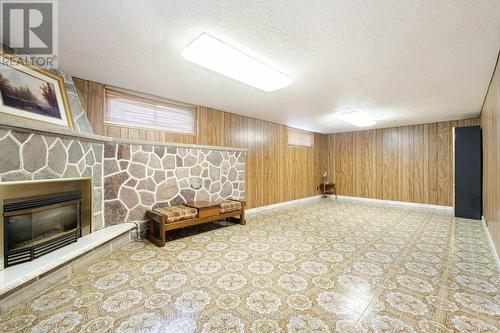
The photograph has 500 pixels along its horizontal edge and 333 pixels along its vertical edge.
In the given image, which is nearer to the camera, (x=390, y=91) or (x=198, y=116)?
(x=390, y=91)

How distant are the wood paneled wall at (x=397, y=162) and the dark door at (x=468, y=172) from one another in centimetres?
83

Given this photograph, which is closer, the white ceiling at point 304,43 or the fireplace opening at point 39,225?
the white ceiling at point 304,43

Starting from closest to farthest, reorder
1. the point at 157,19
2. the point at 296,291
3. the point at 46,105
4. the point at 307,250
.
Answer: the point at 157,19 → the point at 296,291 → the point at 46,105 → the point at 307,250

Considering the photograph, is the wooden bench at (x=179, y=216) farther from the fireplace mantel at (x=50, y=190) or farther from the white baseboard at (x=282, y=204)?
the white baseboard at (x=282, y=204)

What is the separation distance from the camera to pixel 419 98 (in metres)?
3.46

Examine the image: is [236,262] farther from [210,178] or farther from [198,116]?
[198,116]

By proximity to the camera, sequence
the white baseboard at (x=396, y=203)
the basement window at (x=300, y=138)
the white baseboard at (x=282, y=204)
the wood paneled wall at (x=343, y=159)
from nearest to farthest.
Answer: the wood paneled wall at (x=343, y=159) → the white baseboard at (x=282, y=204) → the white baseboard at (x=396, y=203) → the basement window at (x=300, y=138)

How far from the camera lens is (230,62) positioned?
2.16 m

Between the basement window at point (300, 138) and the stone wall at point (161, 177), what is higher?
the basement window at point (300, 138)

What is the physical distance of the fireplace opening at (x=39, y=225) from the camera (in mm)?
1842

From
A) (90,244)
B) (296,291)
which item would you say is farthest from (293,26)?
(90,244)

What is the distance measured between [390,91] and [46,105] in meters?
4.45

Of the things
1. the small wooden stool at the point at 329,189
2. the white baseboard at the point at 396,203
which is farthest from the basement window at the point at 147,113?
the white baseboard at the point at 396,203

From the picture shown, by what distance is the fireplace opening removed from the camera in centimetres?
184
